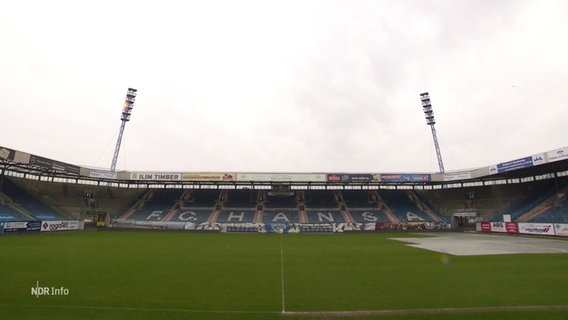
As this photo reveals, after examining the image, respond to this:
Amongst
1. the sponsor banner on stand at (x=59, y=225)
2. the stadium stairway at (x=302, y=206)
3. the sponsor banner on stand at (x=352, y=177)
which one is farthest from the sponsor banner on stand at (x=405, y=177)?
the sponsor banner on stand at (x=59, y=225)

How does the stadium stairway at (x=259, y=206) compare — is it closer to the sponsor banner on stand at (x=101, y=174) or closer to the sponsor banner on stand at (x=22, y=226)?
the sponsor banner on stand at (x=101, y=174)

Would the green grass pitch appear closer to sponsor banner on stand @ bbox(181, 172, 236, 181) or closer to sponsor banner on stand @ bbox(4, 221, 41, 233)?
sponsor banner on stand @ bbox(4, 221, 41, 233)

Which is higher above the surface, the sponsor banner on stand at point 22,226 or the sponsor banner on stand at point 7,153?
the sponsor banner on stand at point 7,153

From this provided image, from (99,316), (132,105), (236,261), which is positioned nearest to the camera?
(99,316)

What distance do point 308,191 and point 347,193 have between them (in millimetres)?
8194

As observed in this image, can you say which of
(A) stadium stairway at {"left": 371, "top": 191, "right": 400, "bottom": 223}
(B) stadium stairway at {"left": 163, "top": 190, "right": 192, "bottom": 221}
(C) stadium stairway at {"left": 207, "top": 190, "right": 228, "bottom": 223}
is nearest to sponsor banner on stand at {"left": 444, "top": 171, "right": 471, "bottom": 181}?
(A) stadium stairway at {"left": 371, "top": 191, "right": 400, "bottom": 223}

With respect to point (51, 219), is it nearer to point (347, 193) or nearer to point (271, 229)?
point (271, 229)

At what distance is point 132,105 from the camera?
199 feet

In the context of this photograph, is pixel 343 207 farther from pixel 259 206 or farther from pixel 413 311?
pixel 413 311

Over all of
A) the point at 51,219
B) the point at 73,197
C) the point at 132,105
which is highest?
the point at 132,105

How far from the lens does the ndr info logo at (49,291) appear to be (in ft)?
32.6

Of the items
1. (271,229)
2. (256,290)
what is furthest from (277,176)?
(256,290)

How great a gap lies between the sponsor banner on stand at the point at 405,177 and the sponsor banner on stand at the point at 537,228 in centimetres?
1572

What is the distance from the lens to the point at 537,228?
119ft
